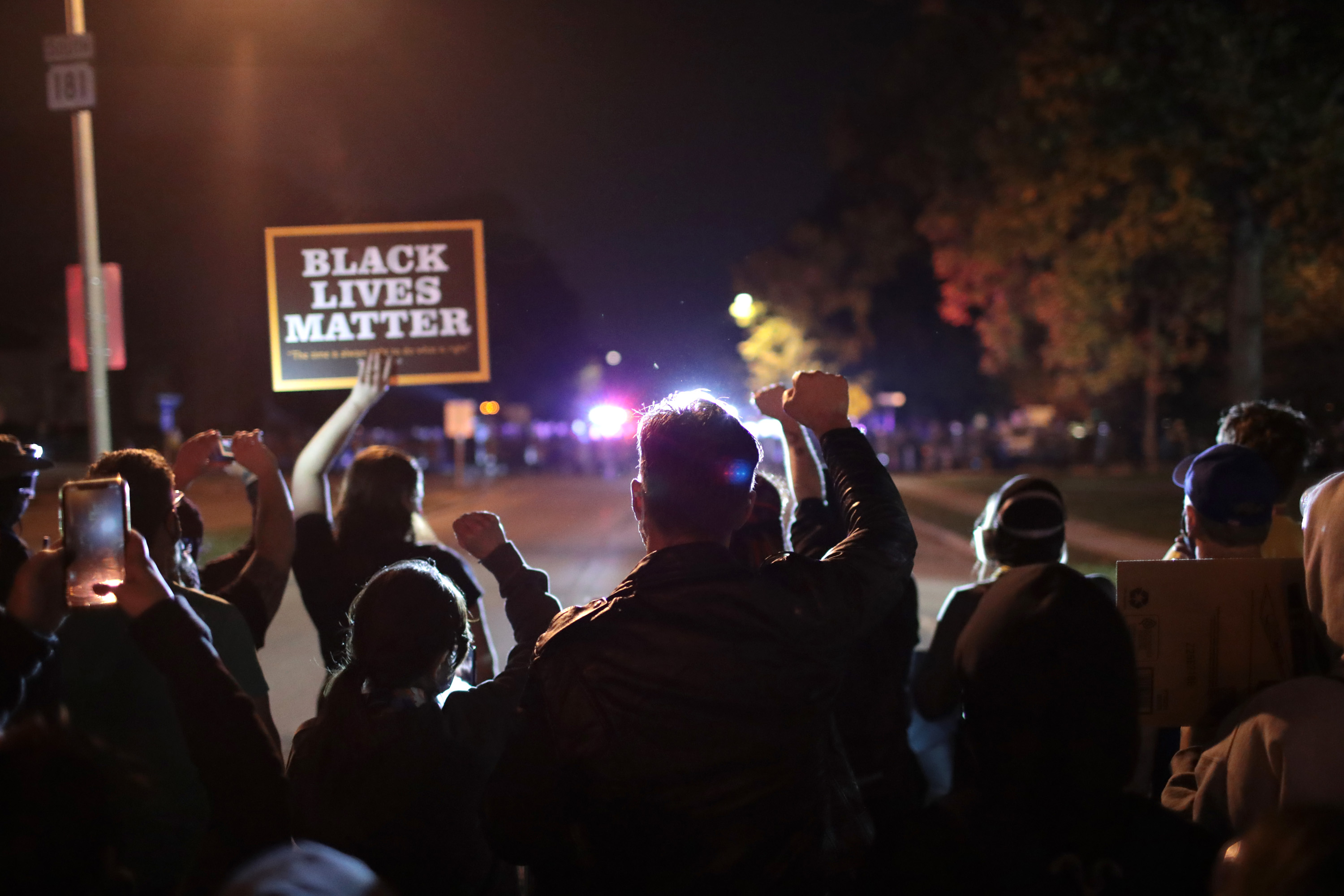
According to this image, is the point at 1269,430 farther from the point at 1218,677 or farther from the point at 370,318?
the point at 370,318

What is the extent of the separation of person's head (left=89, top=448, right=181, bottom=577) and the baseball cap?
256cm

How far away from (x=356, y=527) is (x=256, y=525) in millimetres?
334

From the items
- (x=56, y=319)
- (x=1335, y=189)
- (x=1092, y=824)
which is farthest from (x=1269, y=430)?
(x=56, y=319)

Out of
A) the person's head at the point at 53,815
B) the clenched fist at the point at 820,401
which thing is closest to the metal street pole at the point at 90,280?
the clenched fist at the point at 820,401

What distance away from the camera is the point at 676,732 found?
1.78 metres

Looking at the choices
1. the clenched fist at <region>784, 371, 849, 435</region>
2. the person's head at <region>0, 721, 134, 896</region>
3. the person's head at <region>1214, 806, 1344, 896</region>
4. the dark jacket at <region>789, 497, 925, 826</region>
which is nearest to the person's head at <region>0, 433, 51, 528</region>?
the person's head at <region>0, 721, 134, 896</region>

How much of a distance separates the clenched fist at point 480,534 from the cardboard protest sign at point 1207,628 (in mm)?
1420

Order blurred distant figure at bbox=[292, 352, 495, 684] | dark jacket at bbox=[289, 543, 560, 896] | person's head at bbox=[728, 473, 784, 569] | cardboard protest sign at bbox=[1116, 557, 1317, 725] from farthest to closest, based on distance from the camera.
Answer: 1. blurred distant figure at bbox=[292, 352, 495, 684]
2. person's head at bbox=[728, 473, 784, 569]
3. cardboard protest sign at bbox=[1116, 557, 1317, 725]
4. dark jacket at bbox=[289, 543, 560, 896]

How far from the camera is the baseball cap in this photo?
262cm

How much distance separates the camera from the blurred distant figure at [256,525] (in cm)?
313

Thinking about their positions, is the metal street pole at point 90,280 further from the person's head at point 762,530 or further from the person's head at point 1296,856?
the person's head at point 1296,856

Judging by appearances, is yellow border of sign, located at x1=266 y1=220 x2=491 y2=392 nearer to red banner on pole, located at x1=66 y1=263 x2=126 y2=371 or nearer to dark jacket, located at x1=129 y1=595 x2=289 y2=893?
dark jacket, located at x1=129 y1=595 x2=289 y2=893

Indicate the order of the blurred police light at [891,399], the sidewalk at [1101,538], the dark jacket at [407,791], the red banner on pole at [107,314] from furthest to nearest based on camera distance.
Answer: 1. the blurred police light at [891,399]
2. the sidewalk at [1101,538]
3. the red banner on pole at [107,314]
4. the dark jacket at [407,791]

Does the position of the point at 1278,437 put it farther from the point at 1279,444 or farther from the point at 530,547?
the point at 530,547
